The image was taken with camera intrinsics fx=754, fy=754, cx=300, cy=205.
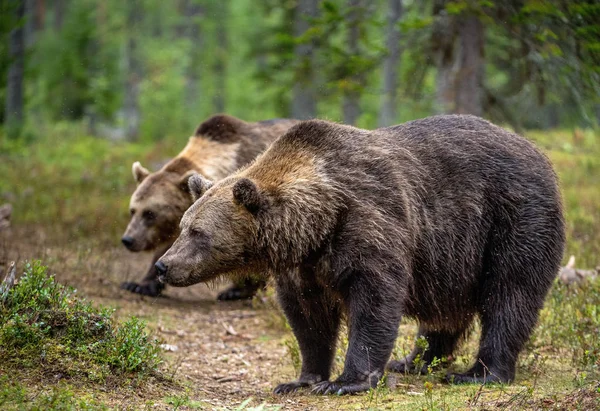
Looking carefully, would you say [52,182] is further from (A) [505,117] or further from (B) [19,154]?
(A) [505,117]

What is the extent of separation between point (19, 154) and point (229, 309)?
11.0 metres

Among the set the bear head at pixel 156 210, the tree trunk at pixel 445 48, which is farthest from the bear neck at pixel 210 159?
the tree trunk at pixel 445 48

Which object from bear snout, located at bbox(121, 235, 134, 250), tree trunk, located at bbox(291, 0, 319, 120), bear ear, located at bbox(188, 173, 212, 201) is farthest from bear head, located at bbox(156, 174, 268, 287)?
tree trunk, located at bbox(291, 0, 319, 120)

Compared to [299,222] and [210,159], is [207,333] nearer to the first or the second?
[210,159]

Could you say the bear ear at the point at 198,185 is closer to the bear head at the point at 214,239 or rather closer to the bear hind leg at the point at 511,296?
the bear head at the point at 214,239

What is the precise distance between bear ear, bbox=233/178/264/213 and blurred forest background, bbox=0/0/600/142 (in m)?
1.81

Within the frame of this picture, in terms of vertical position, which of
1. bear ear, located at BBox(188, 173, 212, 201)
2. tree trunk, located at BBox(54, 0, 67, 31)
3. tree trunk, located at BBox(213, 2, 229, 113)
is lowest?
tree trunk, located at BBox(213, 2, 229, 113)

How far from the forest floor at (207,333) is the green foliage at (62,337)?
0.43 ft

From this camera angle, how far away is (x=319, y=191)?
594 cm

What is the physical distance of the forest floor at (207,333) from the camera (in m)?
5.20

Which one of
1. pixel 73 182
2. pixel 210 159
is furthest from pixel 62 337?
pixel 73 182

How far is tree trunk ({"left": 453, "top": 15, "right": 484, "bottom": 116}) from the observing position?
13.3 m

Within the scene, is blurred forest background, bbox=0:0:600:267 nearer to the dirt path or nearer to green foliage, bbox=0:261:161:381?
the dirt path

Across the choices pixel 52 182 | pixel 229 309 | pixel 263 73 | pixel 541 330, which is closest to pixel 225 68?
pixel 263 73
